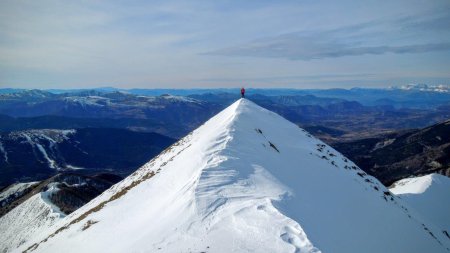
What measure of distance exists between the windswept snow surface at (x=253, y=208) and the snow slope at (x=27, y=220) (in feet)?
156

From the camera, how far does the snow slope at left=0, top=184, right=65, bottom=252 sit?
70494 millimetres

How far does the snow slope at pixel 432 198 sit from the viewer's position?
56.5m

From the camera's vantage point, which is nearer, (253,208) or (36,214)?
(253,208)

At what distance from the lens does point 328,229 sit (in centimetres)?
2045

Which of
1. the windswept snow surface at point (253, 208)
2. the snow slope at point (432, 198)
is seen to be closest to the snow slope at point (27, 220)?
the windswept snow surface at point (253, 208)

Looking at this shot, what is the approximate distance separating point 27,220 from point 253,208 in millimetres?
81387

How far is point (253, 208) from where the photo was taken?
18188 mm

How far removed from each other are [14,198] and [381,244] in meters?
135

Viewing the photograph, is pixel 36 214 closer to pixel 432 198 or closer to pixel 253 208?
pixel 253 208

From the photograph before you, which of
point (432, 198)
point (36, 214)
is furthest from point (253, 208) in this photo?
point (36, 214)

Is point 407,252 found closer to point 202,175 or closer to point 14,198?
point 202,175

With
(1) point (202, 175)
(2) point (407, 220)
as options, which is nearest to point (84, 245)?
(1) point (202, 175)

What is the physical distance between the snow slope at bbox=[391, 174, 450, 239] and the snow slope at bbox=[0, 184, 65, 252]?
221ft

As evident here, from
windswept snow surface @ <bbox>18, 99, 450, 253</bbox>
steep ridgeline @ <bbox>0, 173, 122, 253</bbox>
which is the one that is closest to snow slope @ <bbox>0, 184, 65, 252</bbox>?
steep ridgeline @ <bbox>0, 173, 122, 253</bbox>
